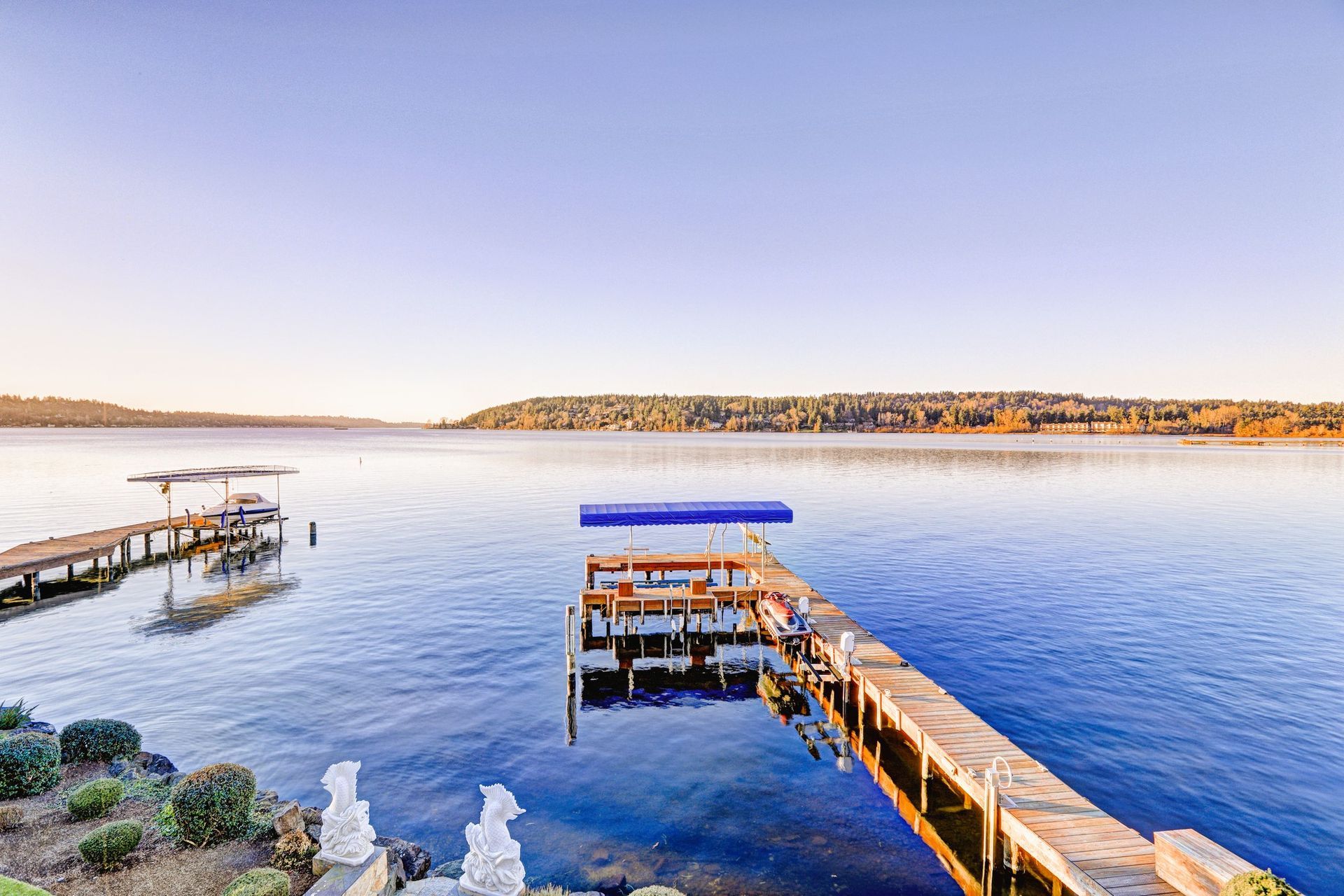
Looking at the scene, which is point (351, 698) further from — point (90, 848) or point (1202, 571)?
point (1202, 571)

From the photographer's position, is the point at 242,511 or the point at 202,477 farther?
the point at 242,511

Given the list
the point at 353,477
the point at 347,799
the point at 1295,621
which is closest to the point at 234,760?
Answer: the point at 347,799

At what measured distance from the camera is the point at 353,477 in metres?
87.1

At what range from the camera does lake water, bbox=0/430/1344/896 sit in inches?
513

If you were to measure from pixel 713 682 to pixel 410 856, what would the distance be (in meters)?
12.3

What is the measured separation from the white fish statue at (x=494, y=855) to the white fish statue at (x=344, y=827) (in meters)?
1.86

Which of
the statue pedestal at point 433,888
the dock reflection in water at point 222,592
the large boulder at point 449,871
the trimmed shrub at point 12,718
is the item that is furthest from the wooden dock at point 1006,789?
the dock reflection in water at point 222,592

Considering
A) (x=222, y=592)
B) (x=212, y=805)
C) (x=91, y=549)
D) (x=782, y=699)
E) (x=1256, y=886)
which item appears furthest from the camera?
(x=91, y=549)

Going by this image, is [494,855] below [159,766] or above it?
above

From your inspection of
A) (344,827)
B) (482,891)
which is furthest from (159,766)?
(482,891)

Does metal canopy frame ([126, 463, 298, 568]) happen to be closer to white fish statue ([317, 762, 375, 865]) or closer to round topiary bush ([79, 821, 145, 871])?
round topiary bush ([79, 821, 145, 871])

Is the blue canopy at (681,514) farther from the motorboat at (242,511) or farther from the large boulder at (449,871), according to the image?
the motorboat at (242,511)

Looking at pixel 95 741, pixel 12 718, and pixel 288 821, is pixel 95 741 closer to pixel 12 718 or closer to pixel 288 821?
pixel 12 718

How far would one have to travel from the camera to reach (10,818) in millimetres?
10695
